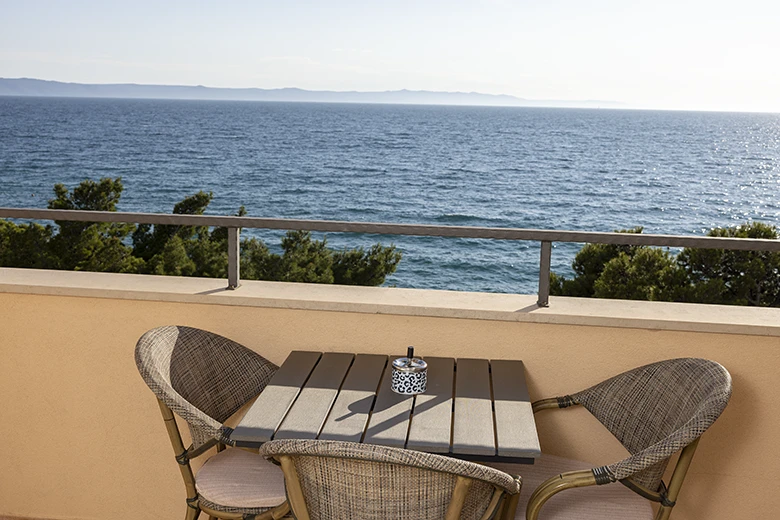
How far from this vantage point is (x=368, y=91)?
47719 mm

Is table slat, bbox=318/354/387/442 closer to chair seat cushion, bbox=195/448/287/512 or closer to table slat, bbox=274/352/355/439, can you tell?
table slat, bbox=274/352/355/439

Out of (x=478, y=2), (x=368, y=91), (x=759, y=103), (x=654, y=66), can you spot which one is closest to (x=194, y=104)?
(x=368, y=91)

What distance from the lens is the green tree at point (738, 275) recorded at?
11.0 meters

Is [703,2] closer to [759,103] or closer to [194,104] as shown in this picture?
[759,103]

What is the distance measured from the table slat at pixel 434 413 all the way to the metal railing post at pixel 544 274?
36cm

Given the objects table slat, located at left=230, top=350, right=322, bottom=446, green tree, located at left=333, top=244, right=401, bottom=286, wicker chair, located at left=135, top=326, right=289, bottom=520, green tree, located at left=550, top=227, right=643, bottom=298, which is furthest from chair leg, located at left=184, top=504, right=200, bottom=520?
green tree, located at left=333, top=244, right=401, bottom=286

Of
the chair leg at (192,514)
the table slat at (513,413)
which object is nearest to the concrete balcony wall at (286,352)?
the table slat at (513,413)

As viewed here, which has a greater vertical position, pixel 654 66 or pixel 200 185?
pixel 654 66

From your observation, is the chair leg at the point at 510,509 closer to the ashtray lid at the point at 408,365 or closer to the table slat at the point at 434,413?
the table slat at the point at 434,413

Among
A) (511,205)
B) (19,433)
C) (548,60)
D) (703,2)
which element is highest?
(703,2)

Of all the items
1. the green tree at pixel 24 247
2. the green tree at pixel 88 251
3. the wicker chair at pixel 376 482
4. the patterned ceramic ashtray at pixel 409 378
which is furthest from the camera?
the green tree at pixel 24 247

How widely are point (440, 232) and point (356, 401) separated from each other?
1.94ft

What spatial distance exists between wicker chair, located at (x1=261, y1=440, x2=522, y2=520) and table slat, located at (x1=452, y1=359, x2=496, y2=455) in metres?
0.16

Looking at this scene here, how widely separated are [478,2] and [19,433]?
1601 inches
